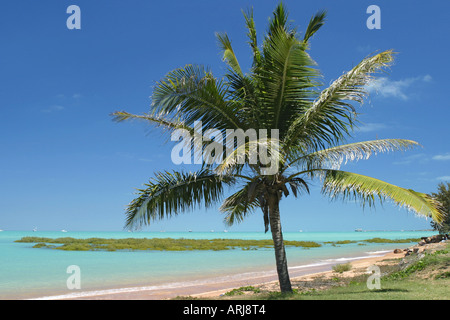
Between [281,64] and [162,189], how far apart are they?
499 cm

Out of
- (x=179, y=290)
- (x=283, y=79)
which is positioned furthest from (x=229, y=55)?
(x=179, y=290)

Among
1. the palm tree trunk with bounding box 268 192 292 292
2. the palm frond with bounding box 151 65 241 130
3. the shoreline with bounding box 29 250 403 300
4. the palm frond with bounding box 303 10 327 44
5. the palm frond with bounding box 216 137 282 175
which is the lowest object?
the shoreline with bounding box 29 250 403 300

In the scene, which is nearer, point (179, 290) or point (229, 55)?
point (229, 55)

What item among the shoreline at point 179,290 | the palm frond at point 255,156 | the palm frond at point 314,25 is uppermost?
the palm frond at point 314,25

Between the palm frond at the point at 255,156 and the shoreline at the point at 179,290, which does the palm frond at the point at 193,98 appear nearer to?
the palm frond at the point at 255,156

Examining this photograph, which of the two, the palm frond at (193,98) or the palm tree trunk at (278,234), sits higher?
the palm frond at (193,98)

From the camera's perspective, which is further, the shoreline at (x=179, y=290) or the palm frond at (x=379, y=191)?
the shoreline at (x=179, y=290)

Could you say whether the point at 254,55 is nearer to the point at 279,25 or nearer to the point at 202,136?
the point at 279,25

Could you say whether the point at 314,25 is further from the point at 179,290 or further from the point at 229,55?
the point at 179,290

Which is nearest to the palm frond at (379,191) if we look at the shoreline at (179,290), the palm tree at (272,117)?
the palm tree at (272,117)

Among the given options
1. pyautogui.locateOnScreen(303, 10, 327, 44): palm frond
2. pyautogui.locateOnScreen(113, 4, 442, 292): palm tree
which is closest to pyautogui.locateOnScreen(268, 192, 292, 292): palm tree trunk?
pyautogui.locateOnScreen(113, 4, 442, 292): palm tree

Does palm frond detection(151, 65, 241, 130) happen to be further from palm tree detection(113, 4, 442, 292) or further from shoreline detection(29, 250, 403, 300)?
shoreline detection(29, 250, 403, 300)

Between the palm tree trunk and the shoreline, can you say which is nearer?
the palm tree trunk

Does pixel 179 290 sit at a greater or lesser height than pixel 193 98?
lesser
